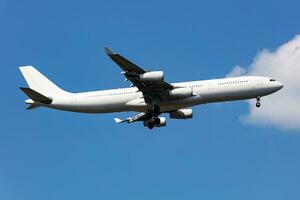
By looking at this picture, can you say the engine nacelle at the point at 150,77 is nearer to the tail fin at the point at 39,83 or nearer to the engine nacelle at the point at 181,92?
the engine nacelle at the point at 181,92

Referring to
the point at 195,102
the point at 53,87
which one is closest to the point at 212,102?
the point at 195,102

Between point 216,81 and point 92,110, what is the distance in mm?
14362

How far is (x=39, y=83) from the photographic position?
8469 cm

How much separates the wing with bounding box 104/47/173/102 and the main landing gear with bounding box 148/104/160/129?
1.21m

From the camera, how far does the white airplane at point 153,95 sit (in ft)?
246

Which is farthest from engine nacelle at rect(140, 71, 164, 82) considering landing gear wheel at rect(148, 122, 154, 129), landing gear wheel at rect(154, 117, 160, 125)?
landing gear wheel at rect(148, 122, 154, 129)

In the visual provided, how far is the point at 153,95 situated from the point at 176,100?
8.74 feet

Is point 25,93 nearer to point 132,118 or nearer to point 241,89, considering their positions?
point 132,118

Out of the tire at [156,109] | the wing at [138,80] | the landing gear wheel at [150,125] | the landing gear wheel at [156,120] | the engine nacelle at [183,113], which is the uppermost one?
the wing at [138,80]

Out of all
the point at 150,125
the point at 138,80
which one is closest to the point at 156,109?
the point at 138,80

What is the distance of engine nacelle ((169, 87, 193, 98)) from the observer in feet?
246

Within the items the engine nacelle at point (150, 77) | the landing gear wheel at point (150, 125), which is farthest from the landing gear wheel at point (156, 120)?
the engine nacelle at point (150, 77)

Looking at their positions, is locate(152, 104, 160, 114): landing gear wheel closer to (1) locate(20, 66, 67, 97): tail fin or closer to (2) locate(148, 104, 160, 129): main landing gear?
(2) locate(148, 104, 160, 129): main landing gear

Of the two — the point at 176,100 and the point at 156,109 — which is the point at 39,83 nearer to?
the point at 156,109
